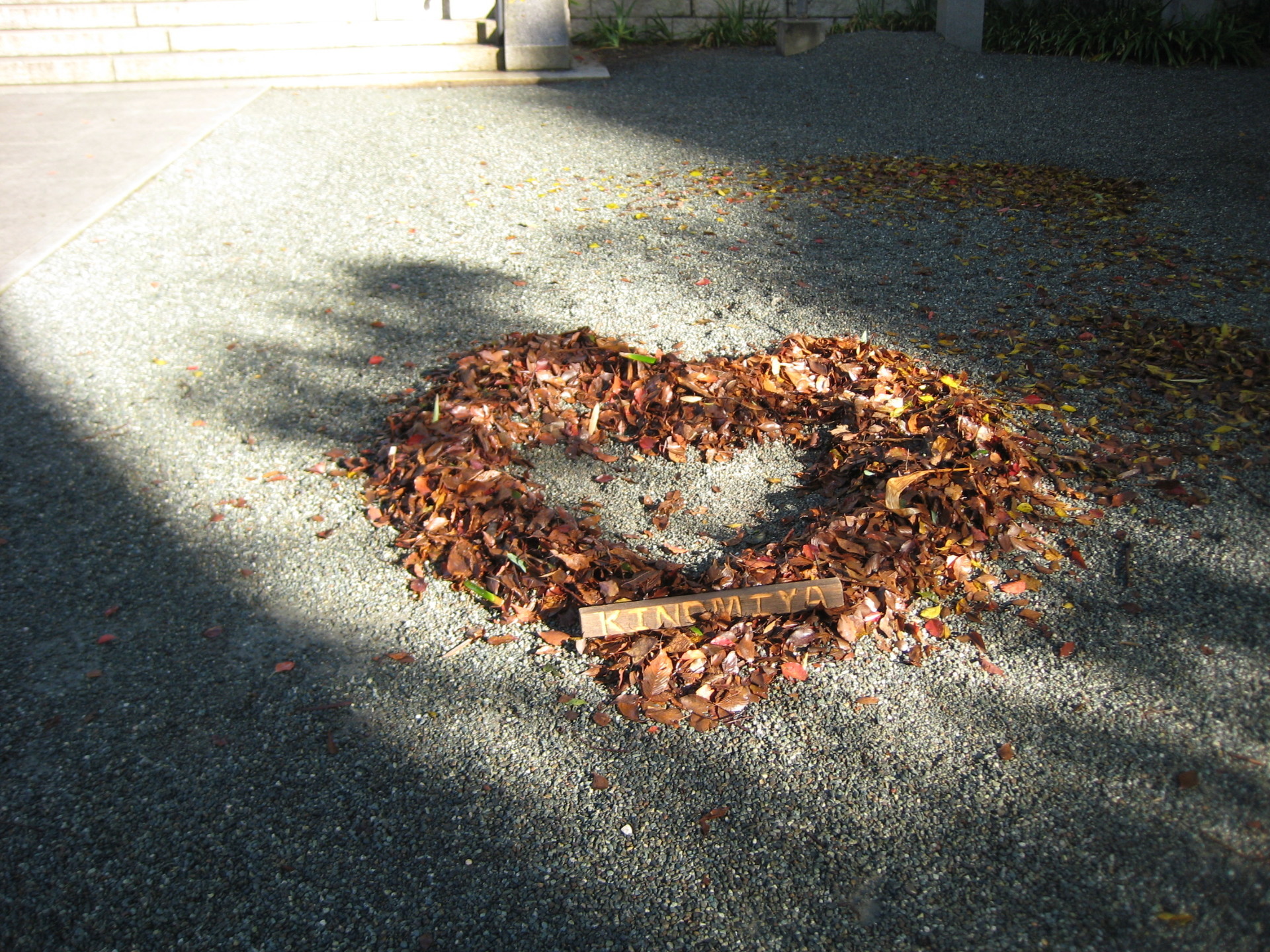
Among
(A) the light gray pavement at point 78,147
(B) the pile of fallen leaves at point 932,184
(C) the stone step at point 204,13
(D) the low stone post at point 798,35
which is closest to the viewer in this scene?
(A) the light gray pavement at point 78,147

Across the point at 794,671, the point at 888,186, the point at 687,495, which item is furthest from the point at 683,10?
the point at 794,671

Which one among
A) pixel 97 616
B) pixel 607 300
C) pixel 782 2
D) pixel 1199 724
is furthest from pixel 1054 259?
pixel 782 2

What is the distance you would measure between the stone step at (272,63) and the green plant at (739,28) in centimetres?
254

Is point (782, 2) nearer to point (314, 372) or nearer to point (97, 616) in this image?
point (314, 372)

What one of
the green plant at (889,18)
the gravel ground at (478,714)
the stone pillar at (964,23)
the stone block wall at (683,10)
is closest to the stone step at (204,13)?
the stone block wall at (683,10)

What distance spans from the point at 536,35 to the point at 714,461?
757 centimetres

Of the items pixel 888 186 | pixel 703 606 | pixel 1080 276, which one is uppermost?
pixel 888 186

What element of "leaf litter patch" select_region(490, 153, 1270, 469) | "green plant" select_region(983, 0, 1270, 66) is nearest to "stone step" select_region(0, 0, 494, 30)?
"leaf litter patch" select_region(490, 153, 1270, 469)

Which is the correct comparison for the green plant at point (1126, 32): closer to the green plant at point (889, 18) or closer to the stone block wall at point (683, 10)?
the green plant at point (889, 18)

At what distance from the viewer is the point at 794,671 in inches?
104

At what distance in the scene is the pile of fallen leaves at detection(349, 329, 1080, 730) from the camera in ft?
8.96

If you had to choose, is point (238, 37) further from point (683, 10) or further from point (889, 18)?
point (889, 18)

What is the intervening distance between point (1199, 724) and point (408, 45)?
976 cm

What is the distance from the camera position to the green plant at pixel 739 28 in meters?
10.5
